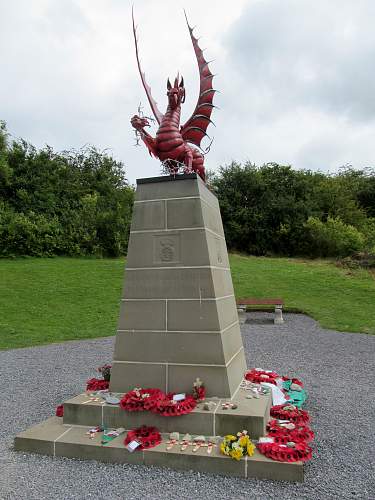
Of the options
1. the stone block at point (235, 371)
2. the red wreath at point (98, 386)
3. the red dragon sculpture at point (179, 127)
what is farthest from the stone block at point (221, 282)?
the red wreath at point (98, 386)

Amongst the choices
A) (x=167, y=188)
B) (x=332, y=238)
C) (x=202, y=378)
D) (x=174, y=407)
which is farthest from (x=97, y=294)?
(x=332, y=238)

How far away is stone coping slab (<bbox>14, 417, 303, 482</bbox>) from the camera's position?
344 centimetres

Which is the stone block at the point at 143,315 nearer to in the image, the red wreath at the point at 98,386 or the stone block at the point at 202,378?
the stone block at the point at 202,378

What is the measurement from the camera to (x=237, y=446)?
3.56m

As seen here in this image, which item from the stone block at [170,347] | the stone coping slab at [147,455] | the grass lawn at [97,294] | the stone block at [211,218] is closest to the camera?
the stone coping slab at [147,455]

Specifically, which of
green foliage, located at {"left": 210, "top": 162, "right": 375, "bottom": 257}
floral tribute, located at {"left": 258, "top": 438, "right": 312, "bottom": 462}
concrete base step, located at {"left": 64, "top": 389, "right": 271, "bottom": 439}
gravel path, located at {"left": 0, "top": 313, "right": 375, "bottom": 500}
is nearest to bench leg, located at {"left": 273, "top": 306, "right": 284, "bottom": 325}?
gravel path, located at {"left": 0, "top": 313, "right": 375, "bottom": 500}

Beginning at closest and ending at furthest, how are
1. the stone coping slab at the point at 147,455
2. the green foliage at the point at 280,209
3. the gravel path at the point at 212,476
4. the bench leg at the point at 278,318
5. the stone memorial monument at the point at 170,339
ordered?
the gravel path at the point at 212,476 → the stone coping slab at the point at 147,455 → the stone memorial monument at the point at 170,339 → the bench leg at the point at 278,318 → the green foliage at the point at 280,209

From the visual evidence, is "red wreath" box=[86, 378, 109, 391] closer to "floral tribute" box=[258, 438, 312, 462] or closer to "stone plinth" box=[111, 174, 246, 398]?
"stone plinth" box=[111, 174, 246, 398]

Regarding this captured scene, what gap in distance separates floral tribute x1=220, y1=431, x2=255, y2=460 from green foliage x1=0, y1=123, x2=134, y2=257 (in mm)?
17966

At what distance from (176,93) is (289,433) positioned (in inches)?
169

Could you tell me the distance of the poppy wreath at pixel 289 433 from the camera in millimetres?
3764

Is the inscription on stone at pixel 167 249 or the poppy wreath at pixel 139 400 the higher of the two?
the inscription on stone at pixel 167 249

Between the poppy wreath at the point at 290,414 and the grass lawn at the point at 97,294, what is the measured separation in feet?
23.0

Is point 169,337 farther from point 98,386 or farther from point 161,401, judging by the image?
point 98,386
